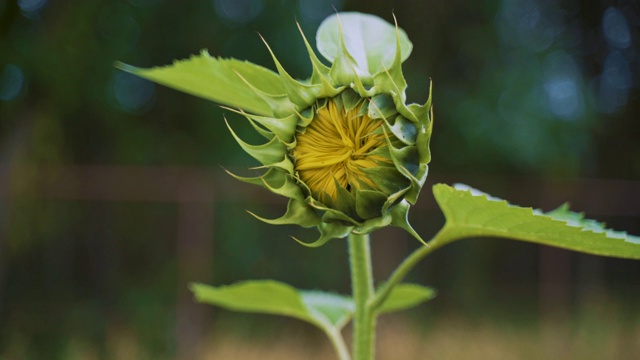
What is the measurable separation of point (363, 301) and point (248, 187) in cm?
409

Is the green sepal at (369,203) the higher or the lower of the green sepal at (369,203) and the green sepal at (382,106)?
the lower

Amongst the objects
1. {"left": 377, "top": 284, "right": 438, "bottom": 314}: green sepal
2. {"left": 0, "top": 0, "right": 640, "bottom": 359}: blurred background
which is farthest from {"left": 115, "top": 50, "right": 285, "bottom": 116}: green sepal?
{"left": 0, "top": 0, "right": 640, "bottom": 359}: blurred background

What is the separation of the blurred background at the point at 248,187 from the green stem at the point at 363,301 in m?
2.68

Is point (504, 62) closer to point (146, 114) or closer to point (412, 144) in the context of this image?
point (146, 114)

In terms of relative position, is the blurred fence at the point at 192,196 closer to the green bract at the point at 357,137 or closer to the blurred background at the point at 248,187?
Result: the blurred background at the point at 248,187

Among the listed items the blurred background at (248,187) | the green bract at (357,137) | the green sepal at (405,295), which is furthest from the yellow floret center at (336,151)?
the blurred background at (248,187)

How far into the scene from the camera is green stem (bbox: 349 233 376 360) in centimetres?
41

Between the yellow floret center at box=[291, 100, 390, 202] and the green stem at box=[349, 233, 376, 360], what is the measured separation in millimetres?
76

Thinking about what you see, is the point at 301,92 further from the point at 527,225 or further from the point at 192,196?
the point at 192,196

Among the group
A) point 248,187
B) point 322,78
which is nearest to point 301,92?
point 322,78

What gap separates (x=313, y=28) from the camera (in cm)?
389

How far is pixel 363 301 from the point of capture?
42cm

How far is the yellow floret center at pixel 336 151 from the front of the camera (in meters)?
0.33

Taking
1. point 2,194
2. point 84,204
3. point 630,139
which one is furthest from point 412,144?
point 630,139
